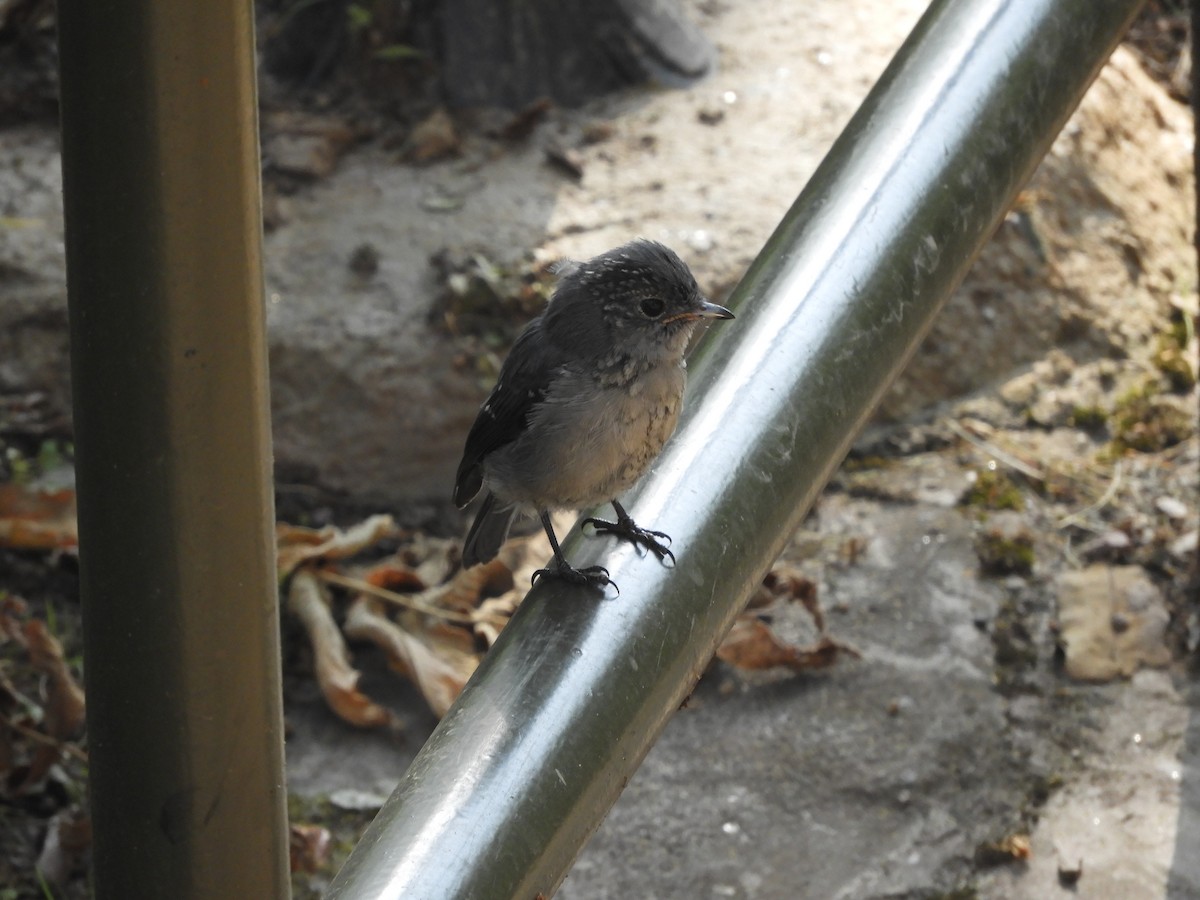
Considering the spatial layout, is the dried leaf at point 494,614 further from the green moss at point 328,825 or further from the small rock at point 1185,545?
the small rock at point 1185,545

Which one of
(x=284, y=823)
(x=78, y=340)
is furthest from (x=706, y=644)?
(x=78, y=340)

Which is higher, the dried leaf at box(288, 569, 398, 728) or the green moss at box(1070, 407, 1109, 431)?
the green moss at box(1070, 407, 1109, 431)

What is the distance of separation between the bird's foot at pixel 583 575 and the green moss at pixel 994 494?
2.49 m

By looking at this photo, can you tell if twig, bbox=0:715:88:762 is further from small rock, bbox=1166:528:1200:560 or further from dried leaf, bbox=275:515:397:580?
small rock, bbox=1166:528:1200:560

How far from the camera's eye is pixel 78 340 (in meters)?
1.04

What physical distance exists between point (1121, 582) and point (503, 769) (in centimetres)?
281

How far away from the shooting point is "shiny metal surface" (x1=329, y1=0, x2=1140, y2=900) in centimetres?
132

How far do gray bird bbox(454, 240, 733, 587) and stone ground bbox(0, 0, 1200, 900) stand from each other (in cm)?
89

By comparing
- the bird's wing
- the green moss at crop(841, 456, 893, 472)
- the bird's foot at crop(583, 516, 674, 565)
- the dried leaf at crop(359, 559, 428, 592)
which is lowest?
the dried leaf at crop(359, 559, 428, 592)

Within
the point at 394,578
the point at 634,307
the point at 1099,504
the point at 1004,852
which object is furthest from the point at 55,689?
the point at 1099,504

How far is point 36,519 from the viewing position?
4.21 metres

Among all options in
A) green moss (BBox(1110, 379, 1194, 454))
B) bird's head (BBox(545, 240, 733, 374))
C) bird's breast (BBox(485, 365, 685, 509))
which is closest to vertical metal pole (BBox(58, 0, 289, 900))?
bird's breast (BBox(485, 365, 685, 509))

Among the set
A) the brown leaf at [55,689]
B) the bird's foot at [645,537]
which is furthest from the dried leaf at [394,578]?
the bird's foot at [645,537]

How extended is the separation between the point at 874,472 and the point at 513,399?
1.76 m
